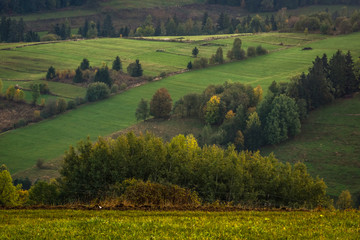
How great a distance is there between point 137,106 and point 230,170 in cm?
8388

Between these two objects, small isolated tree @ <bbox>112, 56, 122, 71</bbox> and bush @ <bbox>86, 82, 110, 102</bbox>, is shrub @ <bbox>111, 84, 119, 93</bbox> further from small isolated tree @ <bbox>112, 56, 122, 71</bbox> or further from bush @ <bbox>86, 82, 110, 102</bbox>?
small isolated tree @ <bbox>112, 56, 122, 71</bbox>

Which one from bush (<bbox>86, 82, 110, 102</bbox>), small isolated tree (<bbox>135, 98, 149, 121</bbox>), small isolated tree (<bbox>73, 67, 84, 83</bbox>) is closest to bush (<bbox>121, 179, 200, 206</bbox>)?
small isolated tree (<bbox>135, 98, 149, 121</bbox>)

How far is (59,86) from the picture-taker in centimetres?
15362

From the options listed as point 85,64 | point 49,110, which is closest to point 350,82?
point 49,110

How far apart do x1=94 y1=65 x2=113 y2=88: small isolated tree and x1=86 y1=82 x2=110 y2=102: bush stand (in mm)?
9497

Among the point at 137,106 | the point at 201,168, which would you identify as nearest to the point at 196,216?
the point at 201,168

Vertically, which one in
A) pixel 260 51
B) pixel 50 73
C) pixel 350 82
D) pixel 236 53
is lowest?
pixel 50 73

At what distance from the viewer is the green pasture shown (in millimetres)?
88438

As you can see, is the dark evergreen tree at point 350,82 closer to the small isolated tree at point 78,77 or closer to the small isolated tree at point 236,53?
the small isolated tree at point 236,53

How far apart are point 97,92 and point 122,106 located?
11226 millimetres

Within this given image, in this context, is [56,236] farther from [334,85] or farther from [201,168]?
[334,85]

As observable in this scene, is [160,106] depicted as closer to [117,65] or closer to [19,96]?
[19,96]

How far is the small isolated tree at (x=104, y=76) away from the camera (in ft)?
502

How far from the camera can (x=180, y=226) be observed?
79.8ft
